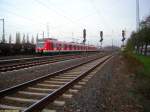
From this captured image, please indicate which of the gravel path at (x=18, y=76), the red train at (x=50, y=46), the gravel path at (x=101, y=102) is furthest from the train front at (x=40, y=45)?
the gravel path at (x=101, y=102)

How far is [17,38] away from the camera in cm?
15988

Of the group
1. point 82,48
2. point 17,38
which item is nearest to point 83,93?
point 82,48

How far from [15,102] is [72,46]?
4489 cm

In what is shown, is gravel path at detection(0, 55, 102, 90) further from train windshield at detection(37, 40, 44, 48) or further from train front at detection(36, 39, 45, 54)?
train windshield at detection(37, 40, 44, 48)

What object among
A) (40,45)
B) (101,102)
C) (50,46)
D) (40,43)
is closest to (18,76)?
(101,102)

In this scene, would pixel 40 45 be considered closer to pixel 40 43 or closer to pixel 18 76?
pixel 40 43

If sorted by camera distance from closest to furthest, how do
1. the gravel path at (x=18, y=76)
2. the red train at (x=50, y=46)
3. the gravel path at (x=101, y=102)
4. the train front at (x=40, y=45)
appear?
1. the gravel path at (x=101, y=102)
2. the gravel path at (x=18, y=76)
3. the red train at (x=50, y=46)
4. the train front at (x=40, y=45)

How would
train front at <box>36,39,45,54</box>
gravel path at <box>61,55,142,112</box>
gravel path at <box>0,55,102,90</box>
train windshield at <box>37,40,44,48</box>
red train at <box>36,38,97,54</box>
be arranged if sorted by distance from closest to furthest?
gravel path at <box>61,55,142,112</box> < gravel path at <box>0,55,102,90</box> < red train at <box>36,38,97,54</box> < train front at <box>36,39,45,54</box> < train windshield at <box>37,40,44,48</box>

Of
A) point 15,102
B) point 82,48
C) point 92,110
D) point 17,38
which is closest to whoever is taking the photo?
point 92,110

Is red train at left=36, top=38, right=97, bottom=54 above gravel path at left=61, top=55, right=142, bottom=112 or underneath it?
above

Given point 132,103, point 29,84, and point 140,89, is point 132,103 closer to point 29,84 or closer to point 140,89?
point 140,89

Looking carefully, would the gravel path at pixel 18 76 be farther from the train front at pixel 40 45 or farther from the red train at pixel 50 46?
the train front at pixel 40 45

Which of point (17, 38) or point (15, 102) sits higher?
point (17, 38)

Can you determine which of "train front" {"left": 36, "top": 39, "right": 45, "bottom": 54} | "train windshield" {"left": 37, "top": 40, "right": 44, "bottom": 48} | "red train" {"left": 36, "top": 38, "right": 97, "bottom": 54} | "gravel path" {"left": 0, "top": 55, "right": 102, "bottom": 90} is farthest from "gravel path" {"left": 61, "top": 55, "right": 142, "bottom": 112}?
"train windshield" {"left": 37, "top": 40, "right": 44, "bottom": 48}
